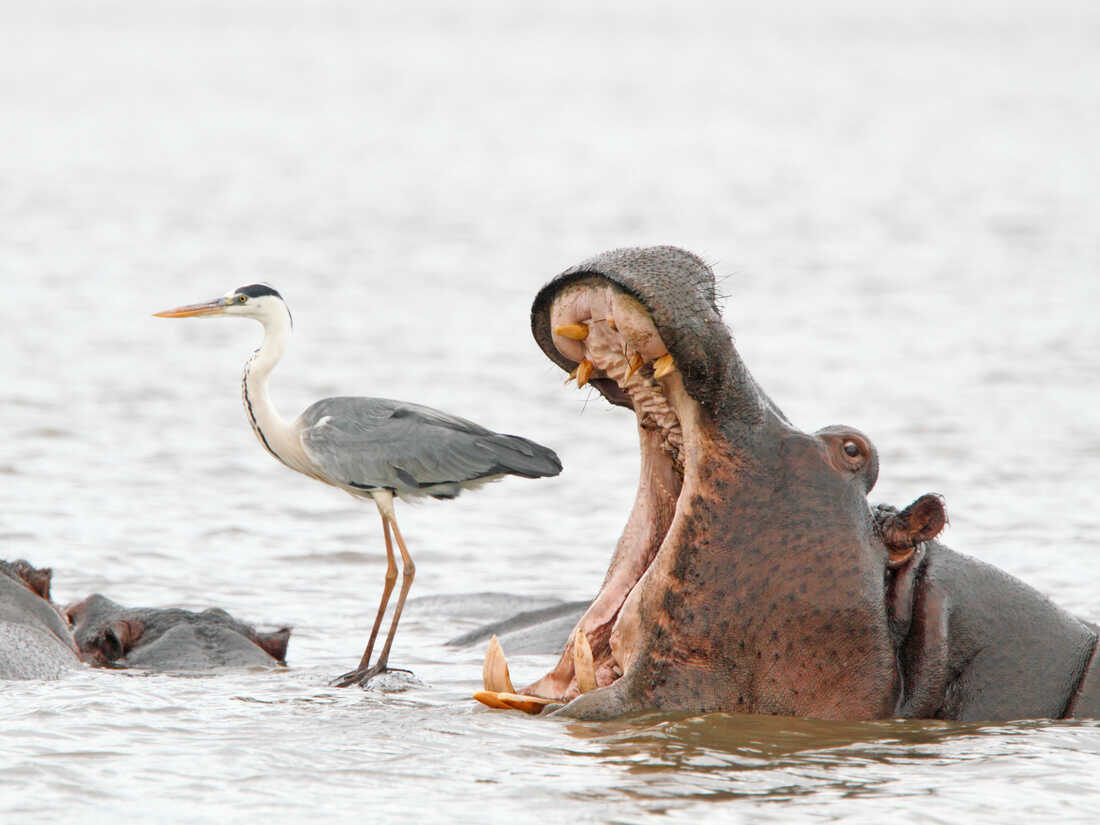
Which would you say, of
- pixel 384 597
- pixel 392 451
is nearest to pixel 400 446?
pixel 392 451

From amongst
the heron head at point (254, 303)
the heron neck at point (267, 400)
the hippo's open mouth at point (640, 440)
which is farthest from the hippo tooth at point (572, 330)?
the heron head at point (254, 303)

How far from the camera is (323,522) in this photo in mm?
9297

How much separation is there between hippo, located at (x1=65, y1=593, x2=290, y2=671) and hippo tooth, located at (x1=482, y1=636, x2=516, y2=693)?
1.65 metres

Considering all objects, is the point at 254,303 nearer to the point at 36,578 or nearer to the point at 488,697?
the point at 36,578

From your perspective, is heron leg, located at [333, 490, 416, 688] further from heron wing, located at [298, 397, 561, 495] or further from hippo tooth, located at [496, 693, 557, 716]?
hippo tooth, located at [496, 693, 557, 716]

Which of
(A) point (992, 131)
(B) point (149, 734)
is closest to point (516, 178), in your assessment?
(A) point (992, 131)

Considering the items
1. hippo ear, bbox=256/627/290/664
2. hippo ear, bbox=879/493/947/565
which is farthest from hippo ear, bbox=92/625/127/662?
hippo ear, bbox=879/493/947/565

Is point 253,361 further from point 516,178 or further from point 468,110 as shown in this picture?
point 468,110

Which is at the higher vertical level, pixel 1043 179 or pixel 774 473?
pixel 1043 179

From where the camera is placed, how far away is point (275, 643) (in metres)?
6.33

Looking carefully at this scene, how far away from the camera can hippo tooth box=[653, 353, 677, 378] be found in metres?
4.38

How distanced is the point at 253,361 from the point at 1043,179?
21972 mm

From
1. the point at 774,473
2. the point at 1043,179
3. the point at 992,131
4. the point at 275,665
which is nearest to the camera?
the point at 774,473

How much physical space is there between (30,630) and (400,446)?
5.36 feet
